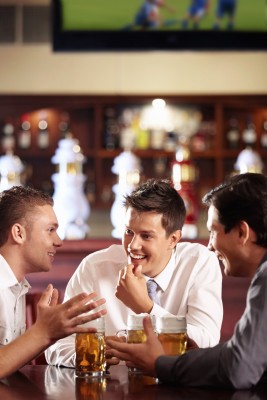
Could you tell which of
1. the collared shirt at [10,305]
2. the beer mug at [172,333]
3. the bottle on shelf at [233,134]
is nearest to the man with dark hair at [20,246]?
the collared shirt at [10,305]

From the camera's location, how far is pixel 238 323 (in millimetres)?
2090

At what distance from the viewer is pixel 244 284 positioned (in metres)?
4.52

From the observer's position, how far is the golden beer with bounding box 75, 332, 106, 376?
2213 millimetres

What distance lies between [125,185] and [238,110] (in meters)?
2.25

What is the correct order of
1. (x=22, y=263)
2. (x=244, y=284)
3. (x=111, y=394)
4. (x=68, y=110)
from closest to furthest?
1. (x=111, y=394)
2. (x=22, y=263)
3. (x=244, y=284)
4. (x=68, y=110)

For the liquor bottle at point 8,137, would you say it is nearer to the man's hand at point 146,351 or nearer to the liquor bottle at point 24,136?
the liquor bottle at point 24,136

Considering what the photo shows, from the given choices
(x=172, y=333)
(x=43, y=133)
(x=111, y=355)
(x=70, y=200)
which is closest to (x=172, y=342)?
(x=172, y=333)

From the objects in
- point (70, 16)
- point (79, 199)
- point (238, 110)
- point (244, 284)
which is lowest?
point (244, 284)

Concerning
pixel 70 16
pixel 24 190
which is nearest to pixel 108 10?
pixel 70 16

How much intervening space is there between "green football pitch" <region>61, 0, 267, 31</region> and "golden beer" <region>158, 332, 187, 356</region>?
144 inches

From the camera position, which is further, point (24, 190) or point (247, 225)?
point (24, 190)

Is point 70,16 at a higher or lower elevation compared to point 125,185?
higher

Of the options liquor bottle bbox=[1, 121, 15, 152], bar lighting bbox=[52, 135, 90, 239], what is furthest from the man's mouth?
liquor bottle bbox=[1, 121, 15, 152]

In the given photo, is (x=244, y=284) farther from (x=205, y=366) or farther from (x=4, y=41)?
(x=4, y=41)
